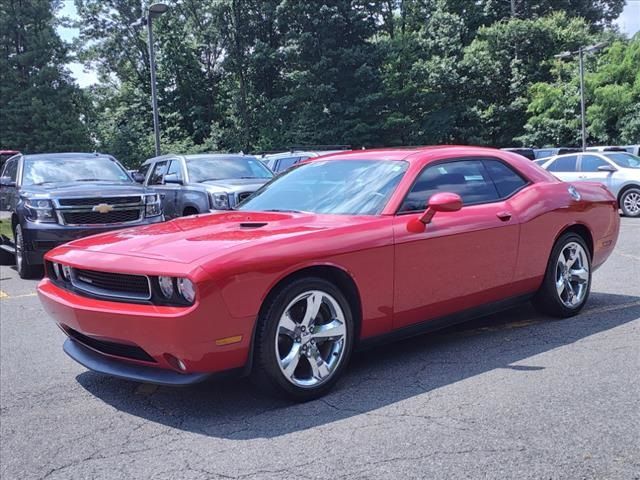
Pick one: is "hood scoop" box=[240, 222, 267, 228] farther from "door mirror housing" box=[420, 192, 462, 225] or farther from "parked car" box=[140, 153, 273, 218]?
"parked car" box=[140, 153, 273, 218]

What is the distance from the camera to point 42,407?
4047 millimetres

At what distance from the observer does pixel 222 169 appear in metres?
11.1

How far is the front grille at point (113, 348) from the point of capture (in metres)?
3.68

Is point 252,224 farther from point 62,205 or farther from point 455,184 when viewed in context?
point 62,205

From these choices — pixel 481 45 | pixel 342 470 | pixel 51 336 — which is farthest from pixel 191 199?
pixel 481 45

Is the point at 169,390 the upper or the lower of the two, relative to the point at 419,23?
lower

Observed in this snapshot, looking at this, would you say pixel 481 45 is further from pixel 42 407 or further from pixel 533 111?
pixel 42 407

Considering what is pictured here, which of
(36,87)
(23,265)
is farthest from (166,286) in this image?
(36,87)

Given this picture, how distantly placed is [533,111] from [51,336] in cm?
3307

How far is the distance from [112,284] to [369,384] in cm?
168

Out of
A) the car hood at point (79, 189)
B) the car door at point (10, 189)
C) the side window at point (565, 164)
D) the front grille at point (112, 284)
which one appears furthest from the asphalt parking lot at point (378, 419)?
the side window at point (565, 164)

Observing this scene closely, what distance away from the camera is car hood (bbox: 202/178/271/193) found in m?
9.77

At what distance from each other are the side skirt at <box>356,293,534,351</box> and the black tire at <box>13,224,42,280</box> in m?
6.02

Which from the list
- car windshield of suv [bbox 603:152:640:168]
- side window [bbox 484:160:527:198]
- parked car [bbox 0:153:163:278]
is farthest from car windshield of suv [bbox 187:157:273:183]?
car windshield of suv [bbox 603:152:640:168]
